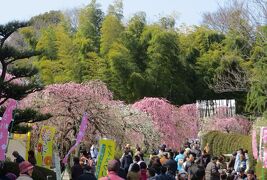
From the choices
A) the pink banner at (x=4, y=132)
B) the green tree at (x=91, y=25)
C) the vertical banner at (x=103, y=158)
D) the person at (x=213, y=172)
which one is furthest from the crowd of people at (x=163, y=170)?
the green tree at (x=91, y=25)

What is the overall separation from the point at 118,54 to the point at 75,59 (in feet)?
10.3

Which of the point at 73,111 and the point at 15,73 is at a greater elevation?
the point at 15,73

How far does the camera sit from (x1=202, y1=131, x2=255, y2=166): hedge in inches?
984

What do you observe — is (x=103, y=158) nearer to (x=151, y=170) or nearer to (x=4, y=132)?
(x=151, y=170)

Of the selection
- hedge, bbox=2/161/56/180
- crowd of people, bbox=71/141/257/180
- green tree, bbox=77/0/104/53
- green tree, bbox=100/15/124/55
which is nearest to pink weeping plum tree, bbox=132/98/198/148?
green tree, bbox=100/15/124/55

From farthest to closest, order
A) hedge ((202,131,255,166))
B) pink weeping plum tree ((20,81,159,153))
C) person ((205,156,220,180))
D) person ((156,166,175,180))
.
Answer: hedge ((202,131,255,166)) < pink weeping plum tree ((20,81,159,153)) < person ((205,156,220,180)) < person ((156,166,175,180))

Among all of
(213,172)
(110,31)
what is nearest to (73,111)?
(213,172)

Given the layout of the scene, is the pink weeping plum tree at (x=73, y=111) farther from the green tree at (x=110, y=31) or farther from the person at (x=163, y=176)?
the green tree at (x=110, y=31)

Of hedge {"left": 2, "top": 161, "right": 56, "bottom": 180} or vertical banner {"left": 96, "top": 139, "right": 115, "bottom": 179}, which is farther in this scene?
hedge {"left": 2, "top": 161, "right": 56, "bottom": 180}

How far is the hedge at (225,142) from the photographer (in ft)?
82.0

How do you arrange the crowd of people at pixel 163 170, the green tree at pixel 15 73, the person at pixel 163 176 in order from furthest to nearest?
the green tree at pixel 15 73
the person at pixel 163 176
the crowd of people at pixel 163 170

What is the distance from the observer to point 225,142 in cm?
2606

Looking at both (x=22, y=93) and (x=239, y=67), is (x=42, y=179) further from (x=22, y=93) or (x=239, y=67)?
(x=239, y=67)

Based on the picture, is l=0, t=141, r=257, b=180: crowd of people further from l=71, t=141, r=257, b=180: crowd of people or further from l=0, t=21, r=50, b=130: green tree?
l=0, t=21, r=50, b=130: green tree
